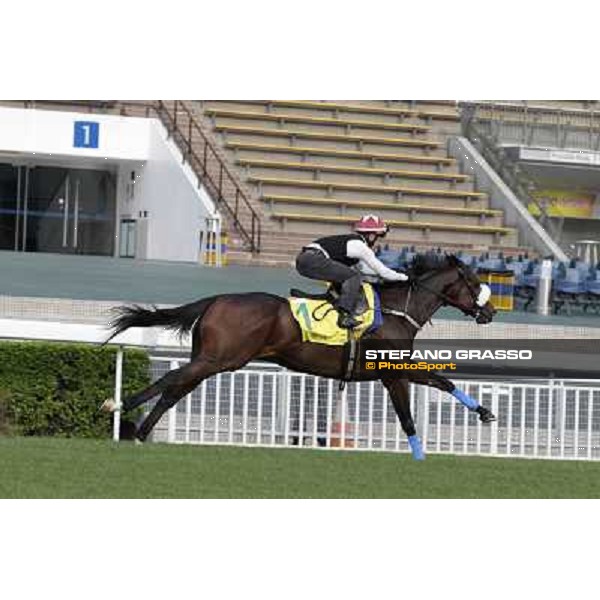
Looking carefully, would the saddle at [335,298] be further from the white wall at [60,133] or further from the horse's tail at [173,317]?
the white wall at [60,133]

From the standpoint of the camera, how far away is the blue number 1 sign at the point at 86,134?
2527cm

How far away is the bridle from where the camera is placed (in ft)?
37.2

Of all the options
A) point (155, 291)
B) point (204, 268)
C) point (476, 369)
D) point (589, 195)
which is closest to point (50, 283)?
point (155, 291)

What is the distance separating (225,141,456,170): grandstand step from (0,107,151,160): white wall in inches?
61.6

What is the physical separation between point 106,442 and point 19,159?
15209 mm

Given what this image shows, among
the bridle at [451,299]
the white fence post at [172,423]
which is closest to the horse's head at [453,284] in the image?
the bridle at [451,299]

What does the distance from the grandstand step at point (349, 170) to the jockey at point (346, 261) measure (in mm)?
14694

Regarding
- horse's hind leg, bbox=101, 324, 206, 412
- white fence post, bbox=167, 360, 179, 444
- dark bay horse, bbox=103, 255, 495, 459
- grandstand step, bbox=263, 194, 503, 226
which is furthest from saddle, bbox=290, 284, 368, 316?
grandstand step, bbox=263, 194, 503, 226

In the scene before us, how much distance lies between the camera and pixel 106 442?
1196 cm

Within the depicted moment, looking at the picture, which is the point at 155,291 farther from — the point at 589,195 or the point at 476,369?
the point at 589,195

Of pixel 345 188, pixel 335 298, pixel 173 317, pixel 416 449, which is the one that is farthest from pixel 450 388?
pixel 345 188

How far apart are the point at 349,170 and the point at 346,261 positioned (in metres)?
14.9

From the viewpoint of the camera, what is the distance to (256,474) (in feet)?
33.9

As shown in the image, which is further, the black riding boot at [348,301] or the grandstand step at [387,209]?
the grandstand step at [387,209]
